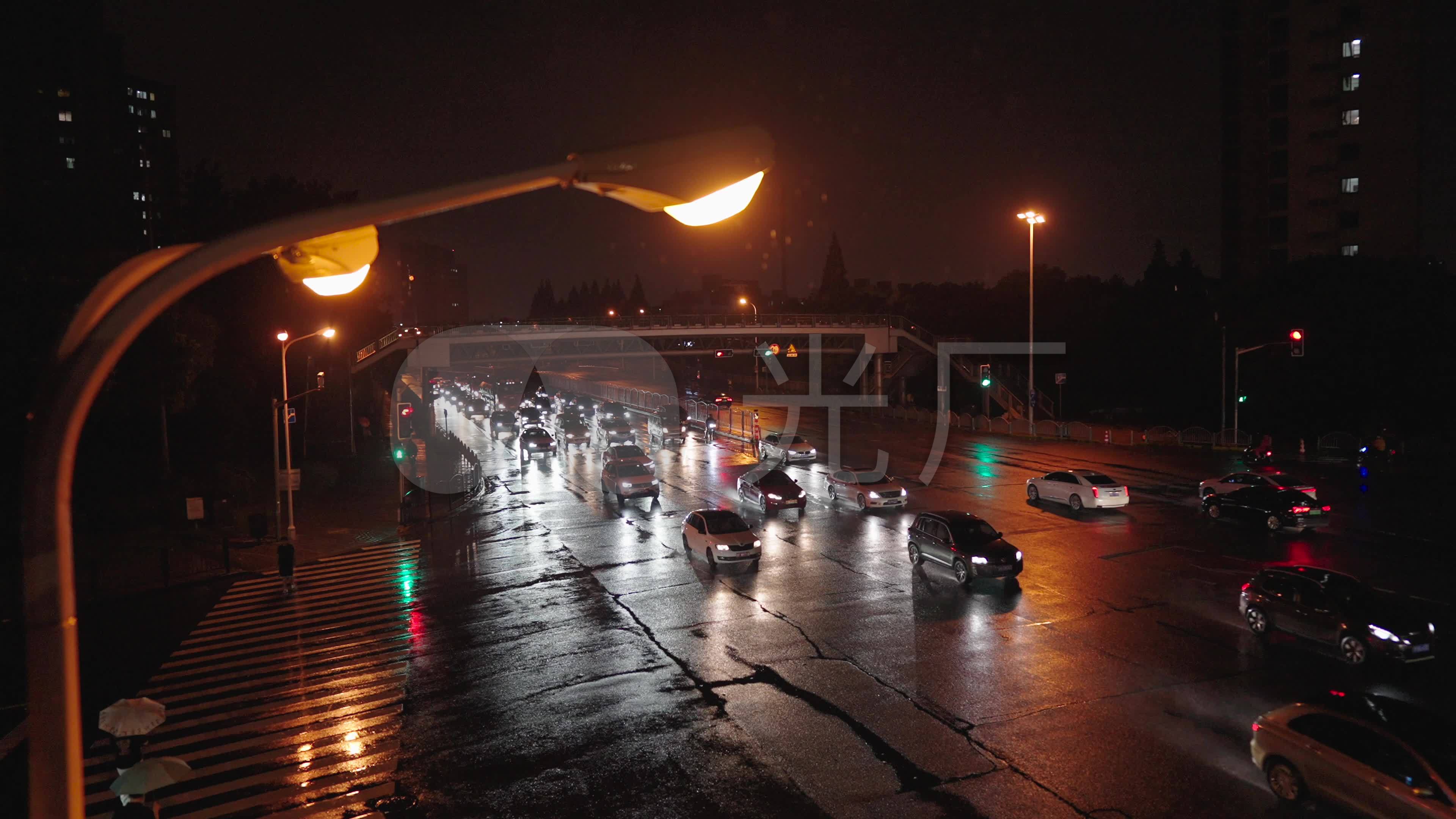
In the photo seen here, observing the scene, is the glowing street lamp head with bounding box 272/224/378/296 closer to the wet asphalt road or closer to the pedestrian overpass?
the wet asphalt road

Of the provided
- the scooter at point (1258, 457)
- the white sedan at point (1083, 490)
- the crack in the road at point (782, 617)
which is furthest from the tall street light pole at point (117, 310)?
the scooter at point (1258, 457)

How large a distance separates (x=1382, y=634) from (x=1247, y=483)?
15.7 metres

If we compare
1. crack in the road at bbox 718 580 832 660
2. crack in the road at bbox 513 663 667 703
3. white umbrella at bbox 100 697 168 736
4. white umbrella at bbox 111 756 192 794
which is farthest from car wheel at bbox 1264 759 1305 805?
white umbrella at bbox 100 697 168 736

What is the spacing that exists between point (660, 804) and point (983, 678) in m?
6.22

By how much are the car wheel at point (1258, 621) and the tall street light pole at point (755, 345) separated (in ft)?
180

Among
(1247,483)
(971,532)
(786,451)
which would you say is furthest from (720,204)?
(786,451)

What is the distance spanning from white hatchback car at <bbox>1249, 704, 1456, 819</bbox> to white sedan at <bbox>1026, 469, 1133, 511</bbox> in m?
18.7

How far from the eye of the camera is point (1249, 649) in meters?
15.2

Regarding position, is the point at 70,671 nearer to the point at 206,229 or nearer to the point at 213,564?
the point at 213,564

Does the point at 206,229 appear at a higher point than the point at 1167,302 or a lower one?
higher

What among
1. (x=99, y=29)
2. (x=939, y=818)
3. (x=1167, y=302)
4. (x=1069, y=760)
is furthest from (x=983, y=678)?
(x=99, y=29)

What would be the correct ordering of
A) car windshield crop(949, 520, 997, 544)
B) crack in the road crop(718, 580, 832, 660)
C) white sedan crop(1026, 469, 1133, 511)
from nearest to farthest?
crack in the road crop(718, 580, 832, 660)
car windshield crop(949, 520, 997, 544)
white sedan crop(1026, 469, 1133, 511)

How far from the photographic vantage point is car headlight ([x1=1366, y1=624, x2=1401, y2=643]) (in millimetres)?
13906

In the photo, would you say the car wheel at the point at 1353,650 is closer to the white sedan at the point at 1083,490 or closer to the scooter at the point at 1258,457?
the white sedan at the point at 1083,490
